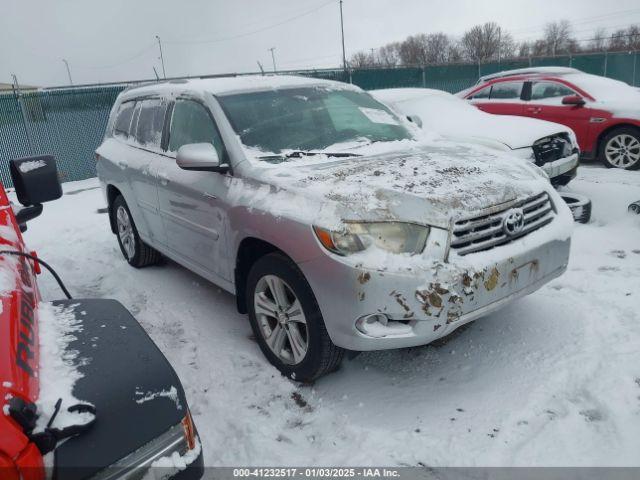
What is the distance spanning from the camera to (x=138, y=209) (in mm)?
4684

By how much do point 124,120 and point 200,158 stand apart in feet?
7.96

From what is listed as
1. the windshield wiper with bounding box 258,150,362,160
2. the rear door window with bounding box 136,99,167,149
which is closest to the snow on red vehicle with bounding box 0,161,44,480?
the windshield wiper with bounding box 258,150,362,160

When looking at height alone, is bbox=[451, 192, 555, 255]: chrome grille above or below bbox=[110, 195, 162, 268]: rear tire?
above

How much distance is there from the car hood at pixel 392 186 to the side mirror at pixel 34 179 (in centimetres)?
102

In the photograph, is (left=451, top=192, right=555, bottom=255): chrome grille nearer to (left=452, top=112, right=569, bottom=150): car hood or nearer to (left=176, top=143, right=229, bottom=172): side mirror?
(left=176, top=143, right=229, bottom=172): side mirror

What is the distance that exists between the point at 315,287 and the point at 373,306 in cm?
33

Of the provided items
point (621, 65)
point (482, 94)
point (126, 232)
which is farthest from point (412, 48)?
point (126, 232)

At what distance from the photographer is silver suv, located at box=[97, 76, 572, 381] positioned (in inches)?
99.1

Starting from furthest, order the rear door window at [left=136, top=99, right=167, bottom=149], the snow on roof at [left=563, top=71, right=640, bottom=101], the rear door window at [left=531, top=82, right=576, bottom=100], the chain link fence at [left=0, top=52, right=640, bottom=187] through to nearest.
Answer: the chain link fence at [left=0, top=52, right=640, bottom=187]
the rear door window at [left=531, top=82, right=576, bottom=100]
the snow on roof at [left=563, top=71, right=640, bottom=101]
the rear door window at [left=136, top=99, right=167, bottom=149]

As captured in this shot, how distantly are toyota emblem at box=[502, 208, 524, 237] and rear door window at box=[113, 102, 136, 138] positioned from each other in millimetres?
3780

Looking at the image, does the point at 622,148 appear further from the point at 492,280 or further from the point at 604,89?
the point at 492,280

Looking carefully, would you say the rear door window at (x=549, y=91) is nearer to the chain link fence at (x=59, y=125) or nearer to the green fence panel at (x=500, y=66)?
the chain link fence at (x=59, y=125)

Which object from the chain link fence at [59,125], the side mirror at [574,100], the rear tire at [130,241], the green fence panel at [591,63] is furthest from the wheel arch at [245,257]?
the green fence panel at [591,63]

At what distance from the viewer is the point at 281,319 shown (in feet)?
9.86
